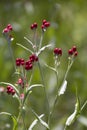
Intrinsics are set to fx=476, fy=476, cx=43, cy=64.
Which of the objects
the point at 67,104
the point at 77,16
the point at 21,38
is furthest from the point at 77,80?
the point at 77,16


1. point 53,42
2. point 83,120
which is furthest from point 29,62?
point 53,42

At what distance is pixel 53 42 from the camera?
10.4 feet

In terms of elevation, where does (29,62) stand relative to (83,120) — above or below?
above

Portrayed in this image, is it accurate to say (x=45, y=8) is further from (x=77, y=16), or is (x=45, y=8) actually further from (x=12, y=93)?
(x=12, y=93)

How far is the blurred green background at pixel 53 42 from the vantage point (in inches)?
121

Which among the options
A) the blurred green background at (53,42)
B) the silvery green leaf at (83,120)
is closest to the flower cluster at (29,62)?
the blurred green background at (53,42)

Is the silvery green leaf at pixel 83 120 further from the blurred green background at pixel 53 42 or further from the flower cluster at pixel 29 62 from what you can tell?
the flower cluster at pixel 29 62

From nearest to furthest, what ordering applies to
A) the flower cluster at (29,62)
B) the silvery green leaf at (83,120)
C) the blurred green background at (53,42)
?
the flower cluster at (29,62) → the silvery green leaf at (83,120) → the blurred green background at (53,42)

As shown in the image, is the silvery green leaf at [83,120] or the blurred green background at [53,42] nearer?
the silvery green leaf at [83,120]

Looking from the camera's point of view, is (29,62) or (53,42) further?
(53,42)

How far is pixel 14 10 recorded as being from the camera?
4.34 meters

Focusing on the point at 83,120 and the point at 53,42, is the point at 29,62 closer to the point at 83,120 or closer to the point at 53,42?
the point at 83,120

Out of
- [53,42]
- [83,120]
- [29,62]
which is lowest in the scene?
[83,120]

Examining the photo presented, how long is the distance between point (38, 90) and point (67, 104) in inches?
10.3
